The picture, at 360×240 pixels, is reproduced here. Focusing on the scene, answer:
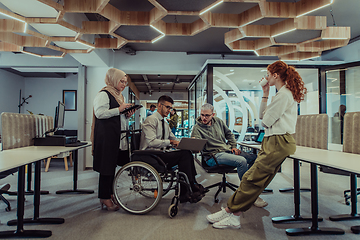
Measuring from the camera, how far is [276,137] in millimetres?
1918

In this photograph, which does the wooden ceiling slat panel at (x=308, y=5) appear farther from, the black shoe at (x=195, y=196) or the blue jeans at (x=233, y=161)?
the black shoe at (x=195, y=196)

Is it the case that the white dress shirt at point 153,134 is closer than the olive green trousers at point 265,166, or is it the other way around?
the olive green trousers at point 265,166

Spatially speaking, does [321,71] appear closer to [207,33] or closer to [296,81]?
[207,33]

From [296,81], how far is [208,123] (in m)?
1.36

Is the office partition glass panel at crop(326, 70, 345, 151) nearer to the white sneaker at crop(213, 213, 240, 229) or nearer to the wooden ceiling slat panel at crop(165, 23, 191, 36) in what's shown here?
the wooden ceiling slat panel at crop(165, 23, 191, 36)

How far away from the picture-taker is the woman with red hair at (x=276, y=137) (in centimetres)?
189

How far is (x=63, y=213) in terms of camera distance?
246 centimetres

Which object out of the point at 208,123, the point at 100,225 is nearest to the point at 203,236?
the point at 100,225

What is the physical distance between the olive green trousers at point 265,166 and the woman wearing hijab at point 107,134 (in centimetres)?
134

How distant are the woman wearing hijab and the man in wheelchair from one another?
295mm

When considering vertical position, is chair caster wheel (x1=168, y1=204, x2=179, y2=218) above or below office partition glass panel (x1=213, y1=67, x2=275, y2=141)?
below

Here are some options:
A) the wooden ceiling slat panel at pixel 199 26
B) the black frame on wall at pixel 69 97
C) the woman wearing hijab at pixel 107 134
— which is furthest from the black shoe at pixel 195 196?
the black frame on wall at pixel 69 97

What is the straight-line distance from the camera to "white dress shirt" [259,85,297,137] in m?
1.89

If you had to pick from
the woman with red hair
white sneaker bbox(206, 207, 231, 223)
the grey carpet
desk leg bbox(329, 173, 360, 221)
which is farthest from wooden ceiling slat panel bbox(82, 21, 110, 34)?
desk leg bbox(329, 173, 360, 221)
